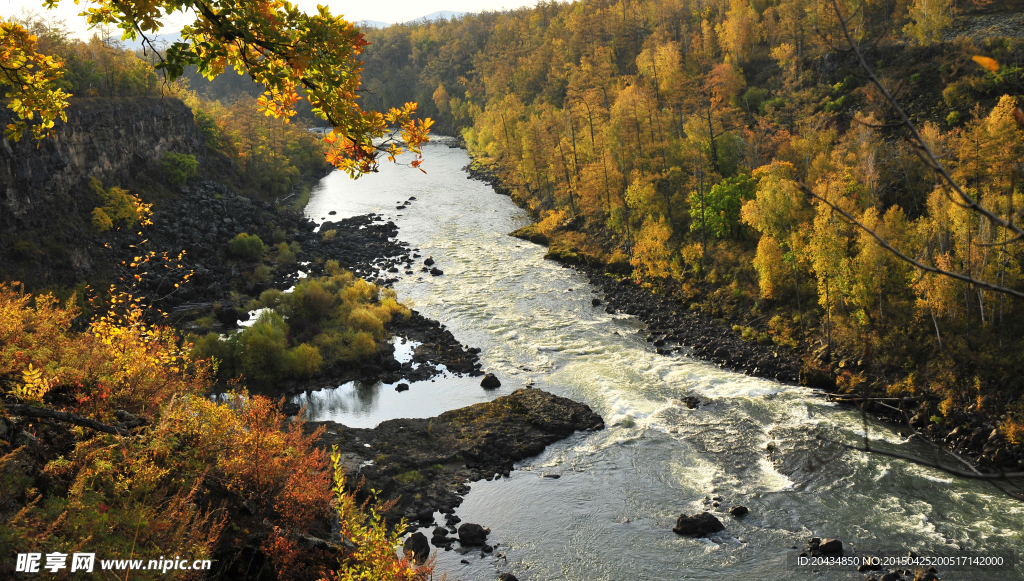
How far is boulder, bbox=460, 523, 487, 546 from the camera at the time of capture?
18172mm

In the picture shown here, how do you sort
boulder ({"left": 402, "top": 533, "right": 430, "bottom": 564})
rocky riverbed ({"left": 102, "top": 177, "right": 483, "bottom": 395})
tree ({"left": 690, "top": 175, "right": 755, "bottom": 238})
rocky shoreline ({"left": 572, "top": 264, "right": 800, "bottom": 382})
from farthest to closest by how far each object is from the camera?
tree ({"left": 690, "top": 175, "right": 755, "bottom": 238})
rocky riverbed ({"left": 102, "top": 177, "right": 483, "bottom": 395})
rocky shoreline ({"left": 572, "top": 264, "right": 800, "bottom": 382})
boulder ({"left": 402, "top": 533, "right": 430, "bottom": 564})

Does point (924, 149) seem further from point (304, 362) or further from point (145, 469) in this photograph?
point (304, 362)

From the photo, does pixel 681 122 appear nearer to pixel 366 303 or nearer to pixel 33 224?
pixel 366 303

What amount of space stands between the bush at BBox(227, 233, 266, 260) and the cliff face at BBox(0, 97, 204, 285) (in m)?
9.87

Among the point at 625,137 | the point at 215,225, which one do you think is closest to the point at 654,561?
the point at 625,137

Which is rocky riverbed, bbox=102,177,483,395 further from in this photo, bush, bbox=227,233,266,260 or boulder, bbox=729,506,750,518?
boulder, bbox=729,506,750,518

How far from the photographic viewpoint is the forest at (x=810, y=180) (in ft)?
81.1

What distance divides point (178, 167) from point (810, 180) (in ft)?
178

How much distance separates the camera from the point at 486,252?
4984 cm

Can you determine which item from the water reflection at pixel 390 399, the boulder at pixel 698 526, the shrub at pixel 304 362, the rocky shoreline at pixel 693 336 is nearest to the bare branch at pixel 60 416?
the boulder at pixel 698 526

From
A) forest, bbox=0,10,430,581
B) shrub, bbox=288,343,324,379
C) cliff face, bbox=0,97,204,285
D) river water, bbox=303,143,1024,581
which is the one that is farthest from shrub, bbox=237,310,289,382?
cliff face, bbox=0,97,204,285

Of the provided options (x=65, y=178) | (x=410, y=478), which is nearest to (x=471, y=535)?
(x=410, y=478)

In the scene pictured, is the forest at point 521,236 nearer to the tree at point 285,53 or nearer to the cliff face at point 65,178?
the tree at point 285,53

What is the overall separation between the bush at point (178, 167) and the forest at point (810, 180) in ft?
108
